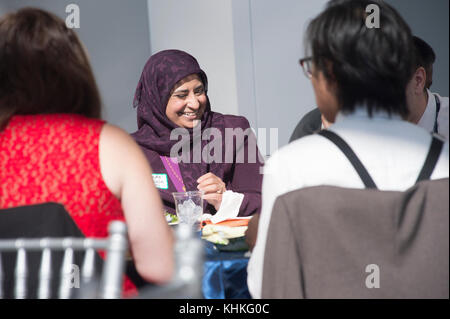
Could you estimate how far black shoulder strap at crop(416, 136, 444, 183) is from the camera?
1213 millimetres

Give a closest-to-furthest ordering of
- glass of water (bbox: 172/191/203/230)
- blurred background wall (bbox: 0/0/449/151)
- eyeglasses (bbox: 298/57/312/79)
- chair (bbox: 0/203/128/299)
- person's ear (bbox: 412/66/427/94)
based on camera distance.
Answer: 1. chair (bbox: 0/203/128/299)
2. eyeglasses (bbox: 298/57/312/79)
3. glass of water (bbox: 172/191/203/230)
4. person's ear (bbox: 412/66/427/94)
5. blurred background wall (bbox: 0/0/449/151)

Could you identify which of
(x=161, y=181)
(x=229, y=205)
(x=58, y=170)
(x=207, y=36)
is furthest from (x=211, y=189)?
(x=207, y=36)

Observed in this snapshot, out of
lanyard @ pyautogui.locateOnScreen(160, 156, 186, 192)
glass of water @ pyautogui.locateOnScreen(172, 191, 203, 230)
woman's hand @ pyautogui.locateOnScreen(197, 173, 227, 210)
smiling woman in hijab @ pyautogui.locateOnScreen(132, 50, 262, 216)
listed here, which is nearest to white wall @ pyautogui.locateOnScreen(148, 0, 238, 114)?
smiling woman in hijab @ pyautogui.locateOnScreen(132, 50, 262, 216)

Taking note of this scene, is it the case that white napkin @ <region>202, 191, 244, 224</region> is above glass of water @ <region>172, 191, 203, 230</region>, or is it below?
below

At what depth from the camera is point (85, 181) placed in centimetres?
124

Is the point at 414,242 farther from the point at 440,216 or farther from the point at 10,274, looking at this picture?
the point at 10,274

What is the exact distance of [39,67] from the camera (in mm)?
1283

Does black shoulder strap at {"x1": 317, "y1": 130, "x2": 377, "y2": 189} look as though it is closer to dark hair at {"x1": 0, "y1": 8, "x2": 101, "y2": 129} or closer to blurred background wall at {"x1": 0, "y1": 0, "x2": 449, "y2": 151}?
dark hair at {"x1": 0, "y1": 8, "x2": 101, "y2": 129}

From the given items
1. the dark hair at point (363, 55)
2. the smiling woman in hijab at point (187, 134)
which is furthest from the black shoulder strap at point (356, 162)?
the smiling woman in hijab at point (187, 134)

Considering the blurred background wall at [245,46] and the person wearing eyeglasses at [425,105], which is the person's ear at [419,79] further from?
the blurred background wall at [245,46]

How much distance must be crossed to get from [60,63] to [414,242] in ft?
3.14

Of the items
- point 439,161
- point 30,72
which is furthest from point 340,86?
point 30,72

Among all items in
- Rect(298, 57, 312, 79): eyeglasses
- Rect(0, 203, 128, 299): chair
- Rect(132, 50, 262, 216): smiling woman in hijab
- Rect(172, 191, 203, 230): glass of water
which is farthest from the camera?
Rect(132, 50, 262, 216): smiling woman in hijab

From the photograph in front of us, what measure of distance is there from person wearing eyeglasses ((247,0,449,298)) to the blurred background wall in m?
2.41
